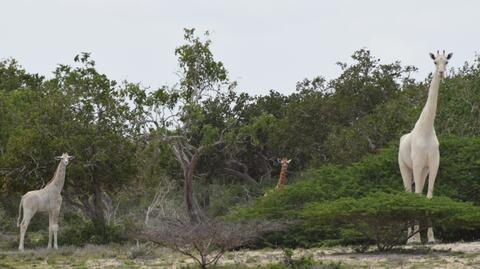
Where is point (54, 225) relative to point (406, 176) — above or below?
below

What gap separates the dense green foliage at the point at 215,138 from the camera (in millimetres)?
22500

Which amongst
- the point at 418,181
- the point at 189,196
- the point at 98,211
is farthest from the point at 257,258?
the point at 189,196

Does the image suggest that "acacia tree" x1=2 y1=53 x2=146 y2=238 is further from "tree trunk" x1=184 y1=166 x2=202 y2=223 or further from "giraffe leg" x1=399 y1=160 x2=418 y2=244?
"giraffe leg" x1=399 y1=160 x2=418 y2=244

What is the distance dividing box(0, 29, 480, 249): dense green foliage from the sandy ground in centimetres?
159

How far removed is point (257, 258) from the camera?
18.4 metres

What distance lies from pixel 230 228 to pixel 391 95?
89.4 feet

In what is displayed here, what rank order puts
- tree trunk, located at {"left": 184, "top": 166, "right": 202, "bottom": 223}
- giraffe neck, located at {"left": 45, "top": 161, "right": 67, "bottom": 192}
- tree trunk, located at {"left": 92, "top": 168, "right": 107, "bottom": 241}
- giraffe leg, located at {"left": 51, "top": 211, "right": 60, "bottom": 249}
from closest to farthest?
giraffe leg, located at {"left": 51, "top": 211, "right": 60, "bottom": 249}
giraffe neck, located at {"left": 45, "top": 161, "right": 67, "bottom": 192}
tree trunk, located at {"left": 92, "top": 168, "right": 107, "bottom": 241}
tree trunk, located at {"left": 184, "top": 166, "right": 202, "bottom": 223}

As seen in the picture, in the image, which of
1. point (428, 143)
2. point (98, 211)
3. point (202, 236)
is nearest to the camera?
point (202, 236)

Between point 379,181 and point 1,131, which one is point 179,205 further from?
point 379,181

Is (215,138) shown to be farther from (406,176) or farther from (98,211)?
(406,176)

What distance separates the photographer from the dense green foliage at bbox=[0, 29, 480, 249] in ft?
73.8

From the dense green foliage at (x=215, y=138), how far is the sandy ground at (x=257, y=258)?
1.59m

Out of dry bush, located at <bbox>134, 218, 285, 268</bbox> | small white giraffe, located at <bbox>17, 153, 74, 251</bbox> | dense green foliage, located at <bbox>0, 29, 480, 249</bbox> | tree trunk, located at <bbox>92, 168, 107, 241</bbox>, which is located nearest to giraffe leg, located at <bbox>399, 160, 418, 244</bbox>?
dense green foliage, located at <bbox>0, 29, 480, 249</bbox>

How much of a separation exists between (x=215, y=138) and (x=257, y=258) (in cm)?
1384
